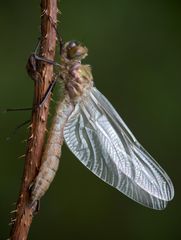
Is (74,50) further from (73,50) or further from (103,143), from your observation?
(103,143)

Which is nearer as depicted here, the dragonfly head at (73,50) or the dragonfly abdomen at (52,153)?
the dragonfly abdomen at (52,153)

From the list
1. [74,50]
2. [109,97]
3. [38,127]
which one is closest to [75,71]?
[74,50]

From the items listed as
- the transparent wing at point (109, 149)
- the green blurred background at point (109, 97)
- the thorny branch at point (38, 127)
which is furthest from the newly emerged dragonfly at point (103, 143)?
the green blurred background at point (109, 97)

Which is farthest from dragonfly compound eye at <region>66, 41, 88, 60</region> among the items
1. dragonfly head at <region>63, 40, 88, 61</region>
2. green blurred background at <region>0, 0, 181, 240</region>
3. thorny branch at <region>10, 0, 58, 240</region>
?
green blurred background at <region>0, 0, 181, 240</region>

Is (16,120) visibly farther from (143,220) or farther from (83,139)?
(83,139)

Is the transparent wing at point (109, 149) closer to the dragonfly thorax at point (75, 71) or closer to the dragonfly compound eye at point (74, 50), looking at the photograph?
the dragonfly thorax at point (75, 71)

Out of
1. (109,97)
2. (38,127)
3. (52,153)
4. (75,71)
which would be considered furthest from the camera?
(109,97)

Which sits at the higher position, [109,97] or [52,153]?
[109,97]

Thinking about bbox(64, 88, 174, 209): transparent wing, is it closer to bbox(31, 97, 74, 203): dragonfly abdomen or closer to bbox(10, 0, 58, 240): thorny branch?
bbox(31, 97, 74, 203): dragonfly abdomen

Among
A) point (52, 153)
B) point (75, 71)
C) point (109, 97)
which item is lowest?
point (52, 153)
